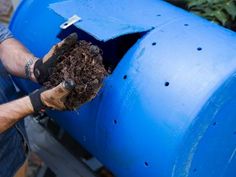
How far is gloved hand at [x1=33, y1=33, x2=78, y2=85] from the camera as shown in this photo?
3.82 feet

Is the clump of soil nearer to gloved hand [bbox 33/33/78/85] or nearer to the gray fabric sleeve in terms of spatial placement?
Result: gloved hand [bbox 33/33/78/85]

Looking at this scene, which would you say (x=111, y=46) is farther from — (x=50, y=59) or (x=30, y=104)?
(x=30, y=104)

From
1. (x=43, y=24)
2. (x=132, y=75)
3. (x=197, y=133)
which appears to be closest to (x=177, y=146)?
(x=197, y=133)

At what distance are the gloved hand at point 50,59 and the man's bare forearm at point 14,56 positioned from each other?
0.36ft

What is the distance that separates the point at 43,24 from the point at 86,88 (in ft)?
1.52

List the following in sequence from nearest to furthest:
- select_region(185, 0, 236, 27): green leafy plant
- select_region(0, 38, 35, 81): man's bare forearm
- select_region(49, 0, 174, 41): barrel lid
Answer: select_region(49, 0, 174, 41): barrel lid → select_region(0, 38, 35, 81): man's bare forearm → select_region(185, 0, 236, 27): green leafy plant

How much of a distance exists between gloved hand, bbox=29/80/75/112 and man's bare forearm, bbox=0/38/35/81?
0.30 meters

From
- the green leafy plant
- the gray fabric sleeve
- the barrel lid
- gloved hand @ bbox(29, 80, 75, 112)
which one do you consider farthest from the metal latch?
the green leafy plant

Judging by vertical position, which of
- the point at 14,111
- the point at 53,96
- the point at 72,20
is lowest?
the point at 14,111

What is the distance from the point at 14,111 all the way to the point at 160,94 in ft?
1.50

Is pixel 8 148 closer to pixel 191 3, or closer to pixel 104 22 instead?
pixel 104 22

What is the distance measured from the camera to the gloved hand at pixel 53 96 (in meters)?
1.05

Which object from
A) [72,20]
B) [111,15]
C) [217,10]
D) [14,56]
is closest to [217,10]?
[217,10]

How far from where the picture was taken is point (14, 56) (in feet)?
4.76
